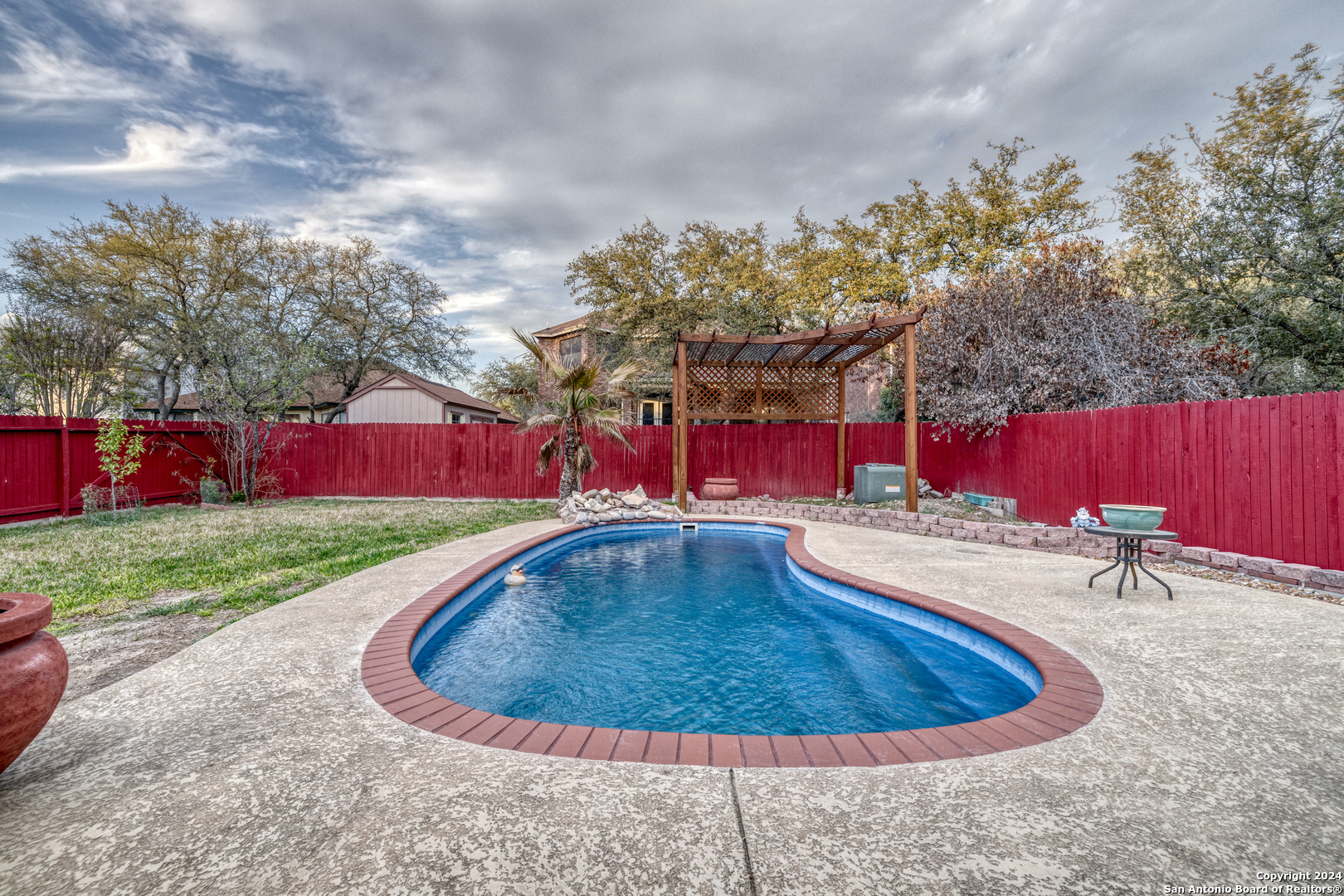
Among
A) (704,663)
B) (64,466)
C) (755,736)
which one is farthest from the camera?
(64,466)

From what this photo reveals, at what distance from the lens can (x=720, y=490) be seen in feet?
34.6

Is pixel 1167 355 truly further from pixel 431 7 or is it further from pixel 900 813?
pixel 431 7

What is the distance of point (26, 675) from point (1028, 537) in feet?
25.4

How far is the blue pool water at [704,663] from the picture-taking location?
9.92 ft

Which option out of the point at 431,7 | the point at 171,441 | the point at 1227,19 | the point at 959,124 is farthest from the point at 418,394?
the point at 1227,19

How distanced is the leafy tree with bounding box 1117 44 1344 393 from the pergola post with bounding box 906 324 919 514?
17.9 feet

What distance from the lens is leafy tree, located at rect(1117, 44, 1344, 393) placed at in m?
8.03

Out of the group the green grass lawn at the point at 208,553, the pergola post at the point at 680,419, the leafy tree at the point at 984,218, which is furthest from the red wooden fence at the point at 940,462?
the leafy tree at the point at 984,218

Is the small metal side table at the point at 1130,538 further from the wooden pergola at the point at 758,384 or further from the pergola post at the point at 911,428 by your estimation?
the wooden pergola at the point at 758,384

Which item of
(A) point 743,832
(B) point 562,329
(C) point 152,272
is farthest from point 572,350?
(A) point 743,832

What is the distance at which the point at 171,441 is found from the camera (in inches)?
413

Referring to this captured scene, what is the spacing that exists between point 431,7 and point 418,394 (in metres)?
11.9

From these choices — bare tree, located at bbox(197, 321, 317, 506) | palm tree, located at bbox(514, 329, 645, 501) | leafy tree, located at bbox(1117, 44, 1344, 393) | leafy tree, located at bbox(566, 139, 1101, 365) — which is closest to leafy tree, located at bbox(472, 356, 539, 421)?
leafy tree, located at bbox(566, 139, 1101, 365)

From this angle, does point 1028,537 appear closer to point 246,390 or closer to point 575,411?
point 575,411
